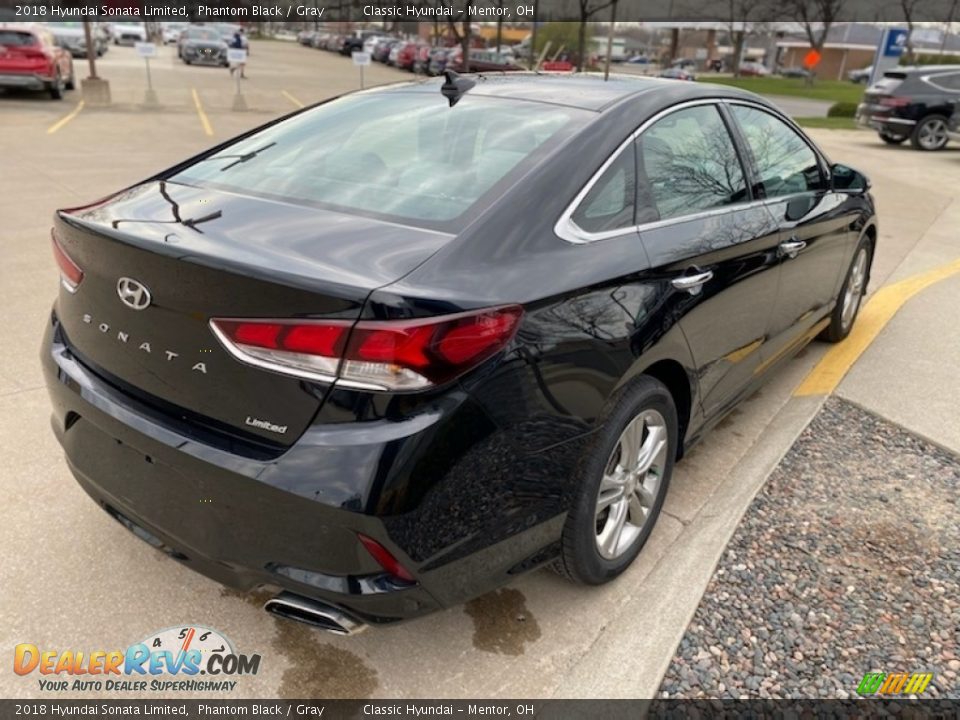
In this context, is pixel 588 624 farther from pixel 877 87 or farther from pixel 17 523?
pixel 877 87

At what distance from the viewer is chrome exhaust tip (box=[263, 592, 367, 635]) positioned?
6.37 ft

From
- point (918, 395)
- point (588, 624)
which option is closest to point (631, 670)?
point (588, 624)

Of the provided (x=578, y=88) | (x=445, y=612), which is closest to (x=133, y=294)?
(x=445, y=612)

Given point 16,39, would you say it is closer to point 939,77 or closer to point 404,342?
point 404,342

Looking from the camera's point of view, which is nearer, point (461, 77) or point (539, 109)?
point (539, 109)

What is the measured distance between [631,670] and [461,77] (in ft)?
7.52

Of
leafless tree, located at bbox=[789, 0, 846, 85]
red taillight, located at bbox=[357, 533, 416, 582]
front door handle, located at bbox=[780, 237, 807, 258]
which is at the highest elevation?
leafless tree, located at bbox=[789, 0, 846, 85]

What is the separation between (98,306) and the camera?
2189mm

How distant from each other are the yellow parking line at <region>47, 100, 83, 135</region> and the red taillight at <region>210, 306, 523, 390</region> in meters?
12.9

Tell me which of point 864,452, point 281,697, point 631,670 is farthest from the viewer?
point 864,452

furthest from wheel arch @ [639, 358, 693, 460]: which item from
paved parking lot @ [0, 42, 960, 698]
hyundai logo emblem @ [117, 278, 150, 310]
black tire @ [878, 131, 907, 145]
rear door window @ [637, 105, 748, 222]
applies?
black tire @ [878, 131, 907, 145]

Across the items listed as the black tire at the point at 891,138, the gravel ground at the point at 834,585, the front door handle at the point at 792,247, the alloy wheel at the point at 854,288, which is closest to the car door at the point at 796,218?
the front door handle at the point at 792,247

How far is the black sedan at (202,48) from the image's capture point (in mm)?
32031

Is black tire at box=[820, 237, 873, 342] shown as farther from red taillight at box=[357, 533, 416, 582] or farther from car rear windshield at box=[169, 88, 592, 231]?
red taillight at box=[357, 533, 416, 582]
